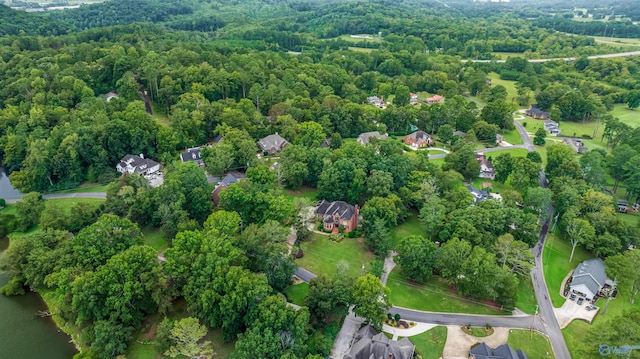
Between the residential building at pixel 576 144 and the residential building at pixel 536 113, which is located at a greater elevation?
the residential building at pixel 536 113

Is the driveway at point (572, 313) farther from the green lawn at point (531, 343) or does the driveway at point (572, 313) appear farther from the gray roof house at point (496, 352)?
the gray roof house at point (496, 352)

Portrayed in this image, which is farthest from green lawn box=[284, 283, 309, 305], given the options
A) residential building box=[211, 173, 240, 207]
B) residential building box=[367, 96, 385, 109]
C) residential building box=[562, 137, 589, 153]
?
residential building box=[367, 96, 385, 109]

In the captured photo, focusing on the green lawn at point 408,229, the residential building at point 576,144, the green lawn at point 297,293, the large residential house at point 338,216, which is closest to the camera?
the green lawn at point 297,293

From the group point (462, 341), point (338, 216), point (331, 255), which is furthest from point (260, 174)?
point (462, 341)

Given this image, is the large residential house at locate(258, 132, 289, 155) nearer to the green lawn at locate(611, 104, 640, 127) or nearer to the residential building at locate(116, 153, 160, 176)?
the residential building at locate(116, 153, 160, 176)

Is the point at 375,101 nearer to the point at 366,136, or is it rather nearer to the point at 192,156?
the point at 366,136

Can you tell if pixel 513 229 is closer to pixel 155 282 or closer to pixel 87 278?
pixel 155 282

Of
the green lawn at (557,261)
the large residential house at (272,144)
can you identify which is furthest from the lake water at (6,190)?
the green lawn at (557,261)
